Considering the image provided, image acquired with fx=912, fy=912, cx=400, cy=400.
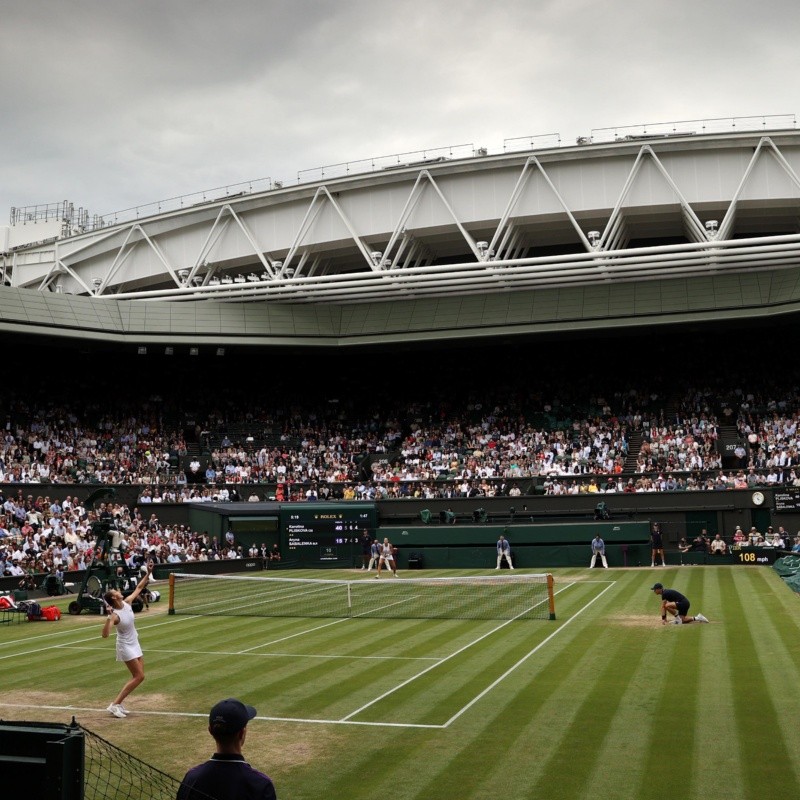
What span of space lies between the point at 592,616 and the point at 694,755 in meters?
12.6

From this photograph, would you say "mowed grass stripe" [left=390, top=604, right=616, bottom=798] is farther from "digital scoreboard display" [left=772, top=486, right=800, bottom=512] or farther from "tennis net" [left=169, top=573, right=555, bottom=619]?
"digital scoreboard display" [left=772, top=486, right=800, bottom=512]

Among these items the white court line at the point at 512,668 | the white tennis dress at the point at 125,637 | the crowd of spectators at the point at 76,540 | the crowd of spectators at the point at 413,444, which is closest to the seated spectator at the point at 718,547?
the crowd of spectators at the point at 413,444

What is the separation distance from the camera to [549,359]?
56.5 m

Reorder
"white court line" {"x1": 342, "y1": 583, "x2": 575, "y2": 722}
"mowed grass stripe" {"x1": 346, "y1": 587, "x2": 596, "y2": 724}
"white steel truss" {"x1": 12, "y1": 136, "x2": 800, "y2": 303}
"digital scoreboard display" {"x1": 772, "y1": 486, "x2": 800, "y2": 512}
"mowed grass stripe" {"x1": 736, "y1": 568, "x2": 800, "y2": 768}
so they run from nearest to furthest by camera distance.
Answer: "mowed grass stripe" {"x1": 736, "y1": 568, "x2": 800, "y2": 768}
"mowed grass stripe" {"x1": 346, "y1": 587, "x2": 596, "y2": 724}
"white court line" {"x1": 342, "y1": 583, "x2": 575, "y2": 722}
"digital scoreboard display" {"x1": 772, "y1": 486, "x2": 800, "y2": 512}
"white steel truss" {"x1": 12, "y1": 136, "x2": 800, "y2": 303}

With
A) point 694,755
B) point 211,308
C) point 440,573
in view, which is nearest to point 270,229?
point 211,308

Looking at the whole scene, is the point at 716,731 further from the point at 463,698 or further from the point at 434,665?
the point at 434,665

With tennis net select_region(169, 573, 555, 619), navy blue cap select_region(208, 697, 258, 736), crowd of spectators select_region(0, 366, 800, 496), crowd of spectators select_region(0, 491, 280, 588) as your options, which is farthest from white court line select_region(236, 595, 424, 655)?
crowd of spectators select_region(0, 366, 800, 496)

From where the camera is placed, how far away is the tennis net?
976 inches

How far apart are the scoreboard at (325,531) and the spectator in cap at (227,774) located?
38.6m

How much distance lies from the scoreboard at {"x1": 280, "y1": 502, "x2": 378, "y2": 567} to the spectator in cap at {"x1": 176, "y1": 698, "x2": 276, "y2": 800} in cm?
3865

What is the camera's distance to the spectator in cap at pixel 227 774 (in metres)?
5.08

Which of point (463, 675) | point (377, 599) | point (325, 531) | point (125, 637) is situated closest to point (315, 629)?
point (377, 599)

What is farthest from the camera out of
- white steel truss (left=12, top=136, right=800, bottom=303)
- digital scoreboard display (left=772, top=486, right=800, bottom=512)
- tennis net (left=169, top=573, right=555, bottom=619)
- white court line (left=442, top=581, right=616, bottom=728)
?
white steel truss (left=12, top=136, right=800, bottom=303)

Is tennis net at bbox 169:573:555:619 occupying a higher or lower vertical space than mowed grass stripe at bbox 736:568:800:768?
lower
